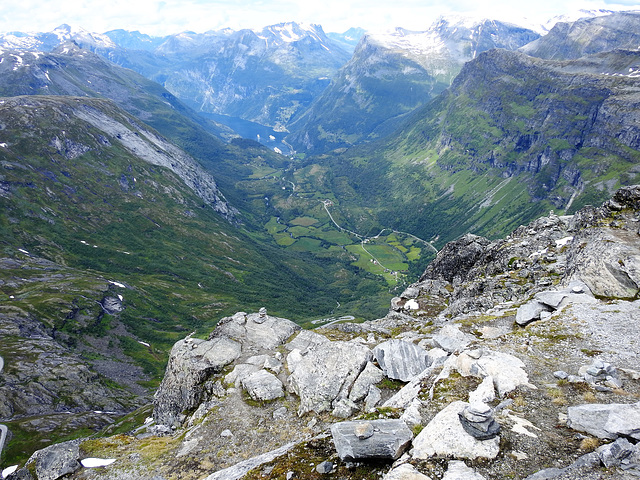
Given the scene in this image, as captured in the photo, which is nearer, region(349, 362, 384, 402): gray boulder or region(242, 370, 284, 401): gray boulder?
region(349, 362, 384, 402): gray boulder

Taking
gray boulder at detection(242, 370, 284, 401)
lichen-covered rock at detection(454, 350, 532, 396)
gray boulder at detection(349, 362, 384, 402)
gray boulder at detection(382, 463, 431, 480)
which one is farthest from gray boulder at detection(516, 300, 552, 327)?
gray boulder at detection(242, 370, 284, 401)

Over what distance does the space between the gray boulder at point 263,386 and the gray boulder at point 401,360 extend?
1298 cm

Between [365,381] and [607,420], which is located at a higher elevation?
[607,420]

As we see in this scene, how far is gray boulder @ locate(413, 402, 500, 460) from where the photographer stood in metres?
20.2

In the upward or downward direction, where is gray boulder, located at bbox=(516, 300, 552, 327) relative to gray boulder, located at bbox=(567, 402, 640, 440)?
downward

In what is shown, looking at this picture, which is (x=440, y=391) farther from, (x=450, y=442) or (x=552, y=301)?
(x=552, y=301)

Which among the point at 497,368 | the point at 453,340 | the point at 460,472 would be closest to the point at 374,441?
the point at 460,472

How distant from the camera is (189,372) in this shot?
5238 cm

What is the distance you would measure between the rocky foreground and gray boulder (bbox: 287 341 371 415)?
Answer: 0.56 ft

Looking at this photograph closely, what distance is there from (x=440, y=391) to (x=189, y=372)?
38.7 metres

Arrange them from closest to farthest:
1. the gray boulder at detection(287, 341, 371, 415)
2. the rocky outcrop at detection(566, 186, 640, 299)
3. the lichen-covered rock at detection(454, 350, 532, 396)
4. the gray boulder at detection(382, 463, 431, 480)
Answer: the gray boulder at detection(382, 463, 431, 480), the lichen-covered rock at detection(454, 350, 532, 396), the gray boulder at detection(287, 341, 371, 415), the rocky outcrop at detection(566, 186, 640, 299)

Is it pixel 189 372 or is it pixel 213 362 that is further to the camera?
pixel 213 362

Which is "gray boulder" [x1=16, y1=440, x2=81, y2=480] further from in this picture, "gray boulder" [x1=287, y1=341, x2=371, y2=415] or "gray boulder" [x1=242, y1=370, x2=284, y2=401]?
"gray boulder" [x1=287, y1=341, x2=371, y2=415]

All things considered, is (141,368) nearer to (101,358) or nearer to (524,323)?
(101,358)
